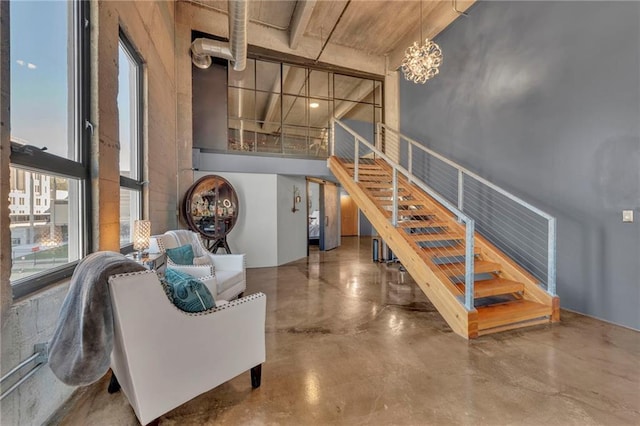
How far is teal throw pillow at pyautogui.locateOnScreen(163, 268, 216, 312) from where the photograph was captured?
5.62ft

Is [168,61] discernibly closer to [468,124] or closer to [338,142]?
[468,124]

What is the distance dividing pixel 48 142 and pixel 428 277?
362 cm

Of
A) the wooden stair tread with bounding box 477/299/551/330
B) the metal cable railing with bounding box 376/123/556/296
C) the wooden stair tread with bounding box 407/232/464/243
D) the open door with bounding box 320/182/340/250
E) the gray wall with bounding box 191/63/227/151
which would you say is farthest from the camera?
the open door with bounding box 320/182/340/250

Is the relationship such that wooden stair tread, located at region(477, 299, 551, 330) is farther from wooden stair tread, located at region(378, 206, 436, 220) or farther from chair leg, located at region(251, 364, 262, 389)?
chair leg, located at region(251, 364, 262, 389)

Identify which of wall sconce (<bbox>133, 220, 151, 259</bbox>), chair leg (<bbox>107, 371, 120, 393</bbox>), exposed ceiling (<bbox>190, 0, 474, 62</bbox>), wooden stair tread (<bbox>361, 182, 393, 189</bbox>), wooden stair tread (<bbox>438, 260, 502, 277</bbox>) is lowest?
chair leg (<bbox>107, 371, 120, 393</bbox>)

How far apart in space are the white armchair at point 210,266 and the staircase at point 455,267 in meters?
2.14

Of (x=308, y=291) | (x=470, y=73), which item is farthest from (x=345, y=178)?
(x=470, y=73)

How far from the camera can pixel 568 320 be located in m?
3.28

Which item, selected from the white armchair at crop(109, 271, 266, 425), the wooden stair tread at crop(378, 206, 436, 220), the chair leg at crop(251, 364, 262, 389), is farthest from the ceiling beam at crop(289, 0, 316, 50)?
the chair leg at crop(251, 364, 262, 389)

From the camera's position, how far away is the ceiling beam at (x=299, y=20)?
4894 mm

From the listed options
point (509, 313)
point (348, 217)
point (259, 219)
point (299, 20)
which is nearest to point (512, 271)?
point (509, 313)

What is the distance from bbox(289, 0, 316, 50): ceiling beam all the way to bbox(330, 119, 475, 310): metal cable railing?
191 cm

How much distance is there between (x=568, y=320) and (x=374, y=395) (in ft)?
9.31

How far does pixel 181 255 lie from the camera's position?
3.58 metres
